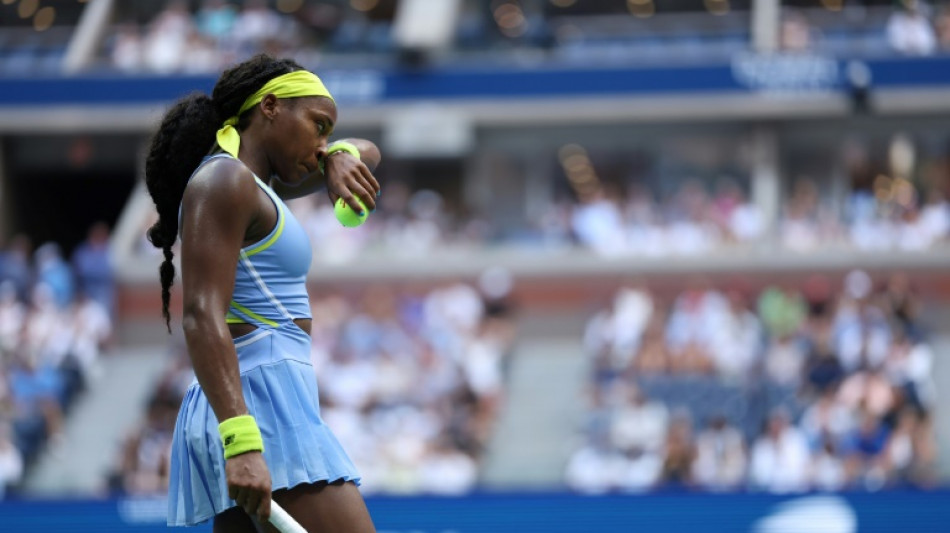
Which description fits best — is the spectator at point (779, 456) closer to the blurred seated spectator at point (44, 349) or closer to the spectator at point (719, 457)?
the spectator at point (719, 457)

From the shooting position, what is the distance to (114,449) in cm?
1536

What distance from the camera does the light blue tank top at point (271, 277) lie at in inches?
149

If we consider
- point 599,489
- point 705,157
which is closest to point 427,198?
point 705,157

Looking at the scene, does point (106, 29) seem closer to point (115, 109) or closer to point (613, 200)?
point (115, 109)

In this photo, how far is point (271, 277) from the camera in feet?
12.5

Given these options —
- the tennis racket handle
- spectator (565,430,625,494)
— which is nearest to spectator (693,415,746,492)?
spectator (565,430,625,494)

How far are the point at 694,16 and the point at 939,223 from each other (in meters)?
5.30

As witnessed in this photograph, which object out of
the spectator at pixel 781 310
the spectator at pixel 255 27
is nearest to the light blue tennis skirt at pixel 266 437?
the spectator at pixel 781 310

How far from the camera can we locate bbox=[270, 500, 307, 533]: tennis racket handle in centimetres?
355

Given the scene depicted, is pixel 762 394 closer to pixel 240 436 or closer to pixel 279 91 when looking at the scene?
pixel 279 91

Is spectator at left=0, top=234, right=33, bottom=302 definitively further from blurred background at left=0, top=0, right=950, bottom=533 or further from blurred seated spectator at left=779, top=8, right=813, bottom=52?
blurred seated spectator at left=779, top=8, right=813, bottom=52

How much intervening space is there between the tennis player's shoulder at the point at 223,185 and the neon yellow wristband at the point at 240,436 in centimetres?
58

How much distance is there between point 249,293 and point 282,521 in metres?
0.65

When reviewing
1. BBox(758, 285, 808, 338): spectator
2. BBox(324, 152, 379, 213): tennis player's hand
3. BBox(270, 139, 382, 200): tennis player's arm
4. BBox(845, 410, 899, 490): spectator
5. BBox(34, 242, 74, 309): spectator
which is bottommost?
BBox(324, 152, 379, 213): tennis player's hand
